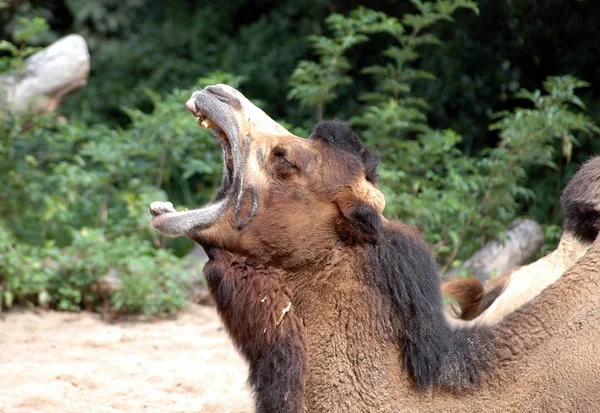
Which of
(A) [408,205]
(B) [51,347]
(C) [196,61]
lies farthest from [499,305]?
(C) [196,61]

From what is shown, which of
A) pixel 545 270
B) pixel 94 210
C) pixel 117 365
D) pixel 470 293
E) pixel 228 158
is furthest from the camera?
pixel 94 210

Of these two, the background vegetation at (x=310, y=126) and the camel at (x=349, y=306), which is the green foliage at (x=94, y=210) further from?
the camel at (x=349, y=306)

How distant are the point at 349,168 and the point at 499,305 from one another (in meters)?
1.48

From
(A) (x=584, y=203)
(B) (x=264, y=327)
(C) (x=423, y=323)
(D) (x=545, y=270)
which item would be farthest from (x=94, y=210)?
(C) (x=423, y=323)

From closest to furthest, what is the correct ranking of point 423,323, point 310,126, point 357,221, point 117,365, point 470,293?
point 423,323 < point 357,221 < point 470,293 < point 117,365 < point 310,126

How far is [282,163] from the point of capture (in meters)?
3.46

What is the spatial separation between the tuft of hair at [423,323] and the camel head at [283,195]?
0.33 ft

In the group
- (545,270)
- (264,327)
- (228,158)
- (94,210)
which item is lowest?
(94,210)

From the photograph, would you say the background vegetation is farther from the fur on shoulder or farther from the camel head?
the fur on shoulder

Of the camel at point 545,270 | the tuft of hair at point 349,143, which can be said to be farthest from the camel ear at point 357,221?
the camel at point 545,270

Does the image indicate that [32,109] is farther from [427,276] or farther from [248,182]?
[427,276]

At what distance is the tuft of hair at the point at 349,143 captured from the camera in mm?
3510

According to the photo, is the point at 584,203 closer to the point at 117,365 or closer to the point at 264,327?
the point at 264,327

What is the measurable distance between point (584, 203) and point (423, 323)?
950 millimetres
